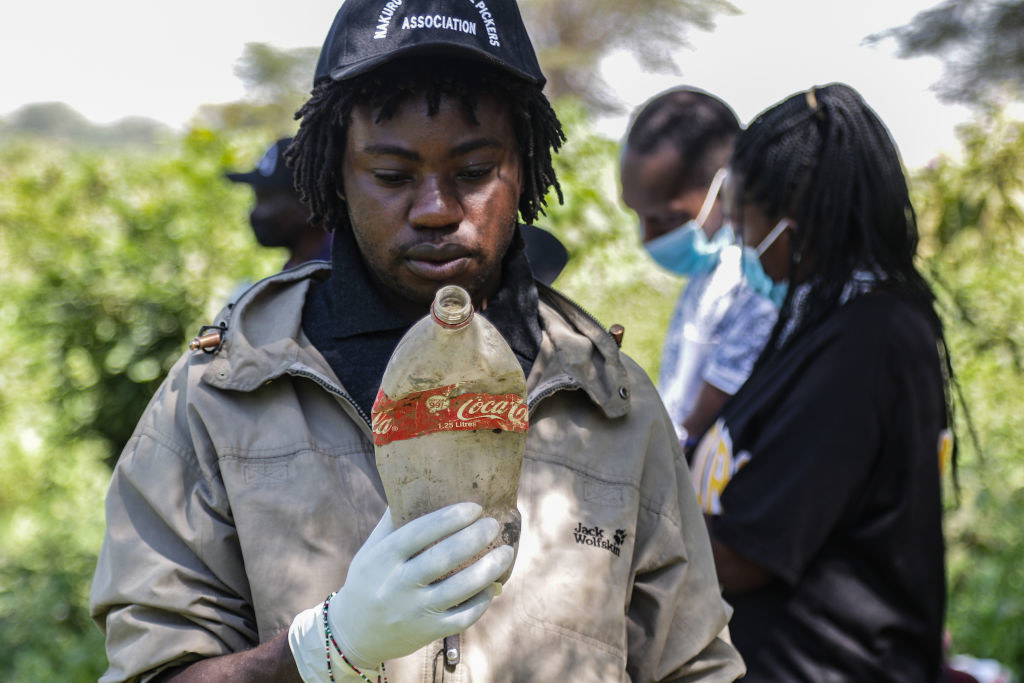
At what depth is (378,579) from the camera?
5.08 feet

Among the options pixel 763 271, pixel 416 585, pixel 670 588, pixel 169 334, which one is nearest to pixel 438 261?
pixel 416 585

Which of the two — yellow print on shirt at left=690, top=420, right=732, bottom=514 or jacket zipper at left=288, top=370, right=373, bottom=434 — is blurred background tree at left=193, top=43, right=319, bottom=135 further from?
jacket zipper at left=288, top=370, right=373, bottom=434

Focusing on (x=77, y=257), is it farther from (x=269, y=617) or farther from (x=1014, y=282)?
(x=1014, y=282)

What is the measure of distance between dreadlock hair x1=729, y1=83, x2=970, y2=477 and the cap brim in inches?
48.6

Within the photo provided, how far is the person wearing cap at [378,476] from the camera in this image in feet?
5.39

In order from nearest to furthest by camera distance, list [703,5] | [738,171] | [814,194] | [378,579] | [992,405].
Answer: [378,579]
[814,194]
[738,171]
[992,405]
[703,5]

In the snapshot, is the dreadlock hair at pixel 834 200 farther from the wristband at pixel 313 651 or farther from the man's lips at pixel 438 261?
the wristband at pixel 313 651

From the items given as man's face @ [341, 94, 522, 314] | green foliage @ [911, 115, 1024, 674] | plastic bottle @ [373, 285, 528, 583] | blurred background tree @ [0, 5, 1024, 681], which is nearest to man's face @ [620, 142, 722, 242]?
blurred background tree @ [0, 5, 1024, 681]

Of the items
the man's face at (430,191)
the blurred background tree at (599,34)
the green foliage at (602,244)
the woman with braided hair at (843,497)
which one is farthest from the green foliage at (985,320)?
the blurred background tree at (599,34)

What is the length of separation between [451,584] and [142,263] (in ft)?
14.7

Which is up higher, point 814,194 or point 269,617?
point 814,194

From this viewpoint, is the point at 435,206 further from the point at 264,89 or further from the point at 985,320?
the point at 264,89

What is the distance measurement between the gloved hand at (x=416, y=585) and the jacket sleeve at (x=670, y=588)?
42 cm

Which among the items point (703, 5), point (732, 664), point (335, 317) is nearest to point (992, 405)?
point (732, 664)
